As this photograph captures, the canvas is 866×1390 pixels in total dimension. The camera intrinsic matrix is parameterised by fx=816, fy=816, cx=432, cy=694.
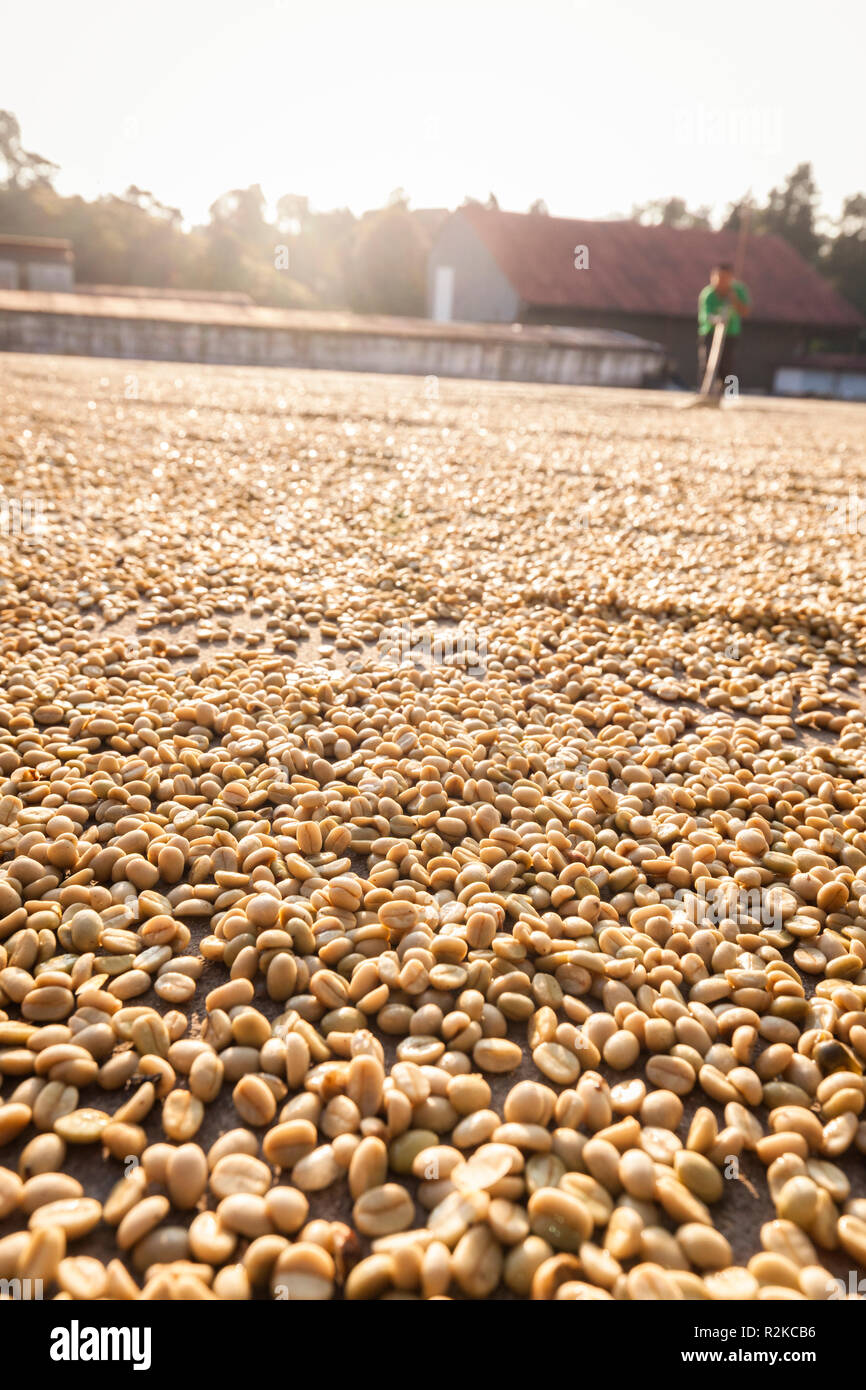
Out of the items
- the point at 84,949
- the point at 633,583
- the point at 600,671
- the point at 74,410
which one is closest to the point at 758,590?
the point at 633,583

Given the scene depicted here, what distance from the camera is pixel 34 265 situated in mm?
21891

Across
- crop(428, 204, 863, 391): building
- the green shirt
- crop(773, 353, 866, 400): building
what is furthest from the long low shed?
crop(773, 353, 866, 400): building

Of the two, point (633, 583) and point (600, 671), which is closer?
point (600, 671)

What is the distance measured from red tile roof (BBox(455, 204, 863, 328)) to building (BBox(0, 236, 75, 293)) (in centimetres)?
1361

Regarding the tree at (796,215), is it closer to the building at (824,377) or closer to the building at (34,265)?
the building at (824,377)

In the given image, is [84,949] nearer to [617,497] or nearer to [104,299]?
[617,497]

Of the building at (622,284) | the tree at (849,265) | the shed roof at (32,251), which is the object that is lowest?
the shed roof at (32,251)

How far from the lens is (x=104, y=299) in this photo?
64.7ft

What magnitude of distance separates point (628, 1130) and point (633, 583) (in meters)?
3.17

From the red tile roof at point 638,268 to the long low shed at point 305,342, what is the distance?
594 cm

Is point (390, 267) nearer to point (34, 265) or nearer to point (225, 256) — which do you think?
point (225, 256)

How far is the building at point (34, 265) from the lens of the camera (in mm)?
21797

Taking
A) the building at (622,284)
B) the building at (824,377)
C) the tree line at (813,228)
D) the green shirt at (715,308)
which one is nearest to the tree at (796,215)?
the tree line at (813,228)
